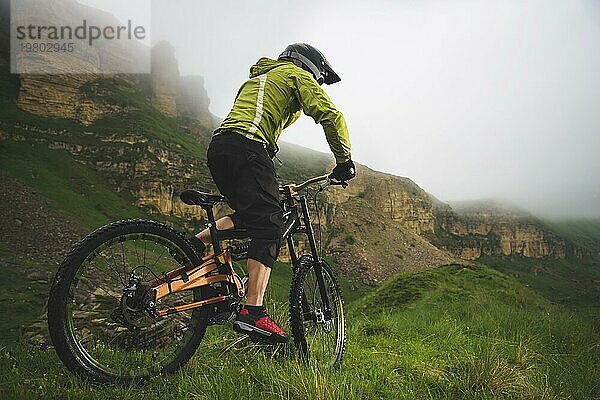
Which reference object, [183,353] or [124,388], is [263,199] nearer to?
[183,353]

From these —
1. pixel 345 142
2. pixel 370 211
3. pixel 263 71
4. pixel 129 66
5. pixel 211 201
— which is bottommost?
pixel 370 211

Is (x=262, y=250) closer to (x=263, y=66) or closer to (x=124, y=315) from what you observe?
(x=124, y=315)

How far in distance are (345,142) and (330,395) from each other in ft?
7.46

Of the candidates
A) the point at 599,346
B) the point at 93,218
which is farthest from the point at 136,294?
the point at 93,218

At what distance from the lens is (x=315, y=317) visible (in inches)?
187

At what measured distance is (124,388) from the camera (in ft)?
10.8

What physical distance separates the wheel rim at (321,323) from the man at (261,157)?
0.65 metres

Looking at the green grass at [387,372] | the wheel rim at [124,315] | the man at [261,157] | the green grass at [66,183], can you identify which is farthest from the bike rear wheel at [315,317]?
the green grass at [66,183]

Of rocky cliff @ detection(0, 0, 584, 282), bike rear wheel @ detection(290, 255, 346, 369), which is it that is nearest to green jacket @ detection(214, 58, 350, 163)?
bike rear wheel @ detection(290, 255, 346, 369)

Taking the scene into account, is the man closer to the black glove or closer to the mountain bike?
the black glove

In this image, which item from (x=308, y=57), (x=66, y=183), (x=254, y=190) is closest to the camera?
(x=254, y=190)

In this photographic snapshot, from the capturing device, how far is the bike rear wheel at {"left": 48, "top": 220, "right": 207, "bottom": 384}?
10.5 ft

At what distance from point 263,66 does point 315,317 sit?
2.73m

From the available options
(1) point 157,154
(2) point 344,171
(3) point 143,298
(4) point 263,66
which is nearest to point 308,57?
(4) point 263,66
